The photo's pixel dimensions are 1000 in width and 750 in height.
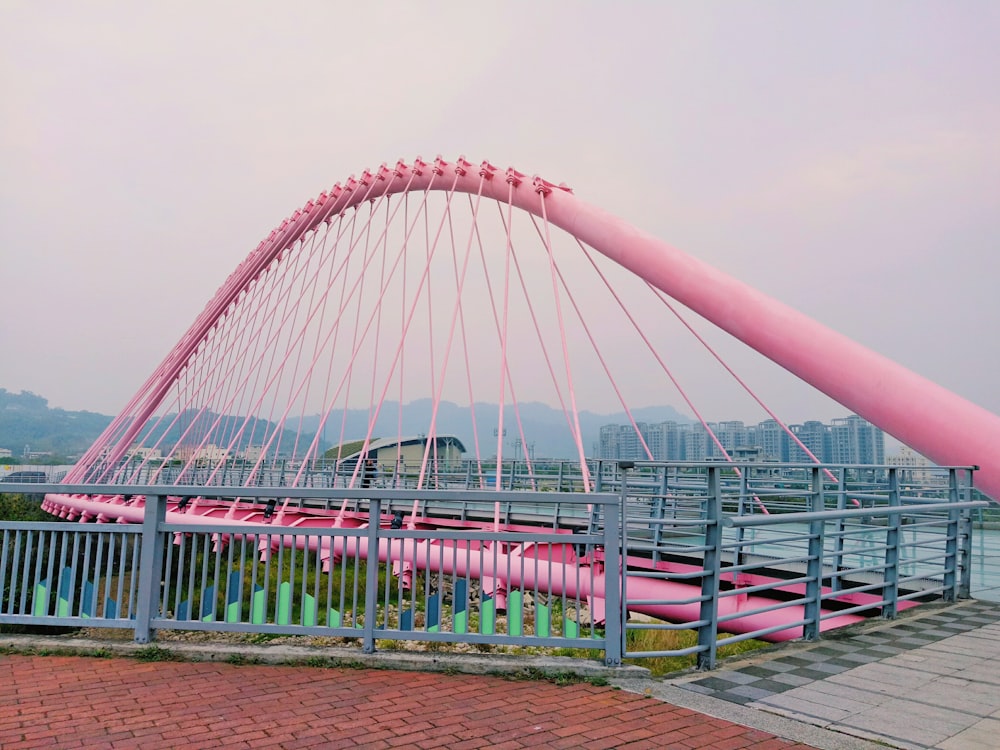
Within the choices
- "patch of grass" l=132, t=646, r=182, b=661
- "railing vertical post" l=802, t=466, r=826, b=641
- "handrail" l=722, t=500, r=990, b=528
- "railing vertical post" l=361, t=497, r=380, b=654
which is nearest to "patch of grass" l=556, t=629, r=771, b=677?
"railing vertical post" l=802, t=466, r=826, b=641

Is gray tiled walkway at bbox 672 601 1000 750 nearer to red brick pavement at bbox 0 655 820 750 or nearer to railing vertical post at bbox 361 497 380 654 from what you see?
red brick pavement at bbox 0 655 820 750

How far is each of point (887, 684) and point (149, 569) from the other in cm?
510

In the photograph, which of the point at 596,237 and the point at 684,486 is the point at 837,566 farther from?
the point at 596,237

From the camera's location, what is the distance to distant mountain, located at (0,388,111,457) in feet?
461

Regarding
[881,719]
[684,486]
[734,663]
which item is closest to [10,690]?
[734,663]

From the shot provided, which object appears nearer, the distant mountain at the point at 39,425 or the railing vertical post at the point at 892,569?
the railing vertical post at the point at 892,569

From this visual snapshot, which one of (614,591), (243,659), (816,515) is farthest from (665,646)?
(243,659)

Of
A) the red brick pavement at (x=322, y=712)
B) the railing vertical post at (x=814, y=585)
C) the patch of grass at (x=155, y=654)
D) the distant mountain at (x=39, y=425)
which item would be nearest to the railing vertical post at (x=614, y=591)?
the red brick pavement at (x=322, y=712)

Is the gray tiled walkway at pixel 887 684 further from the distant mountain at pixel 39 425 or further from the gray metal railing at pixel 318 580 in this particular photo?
the distant mountain at pixel 39 425

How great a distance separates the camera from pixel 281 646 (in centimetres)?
523

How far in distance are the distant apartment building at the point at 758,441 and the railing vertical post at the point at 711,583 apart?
Answer: 7.30 m

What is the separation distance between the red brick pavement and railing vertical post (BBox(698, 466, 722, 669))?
914mm

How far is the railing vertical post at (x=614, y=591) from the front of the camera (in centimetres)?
477

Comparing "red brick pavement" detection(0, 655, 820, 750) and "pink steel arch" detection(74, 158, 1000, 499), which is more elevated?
"pink steel arch" detection(74, 158, 1000, 499)
